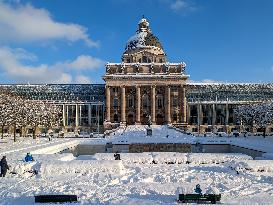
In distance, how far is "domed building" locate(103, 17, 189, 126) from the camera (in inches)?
3735

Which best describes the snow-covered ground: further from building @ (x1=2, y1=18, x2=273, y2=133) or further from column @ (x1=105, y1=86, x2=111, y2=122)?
column @ (x1=105, y1=86, x2=111, y2=122)

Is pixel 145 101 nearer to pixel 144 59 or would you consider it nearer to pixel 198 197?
pixel 144 59

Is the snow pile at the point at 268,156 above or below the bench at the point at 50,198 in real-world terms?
above

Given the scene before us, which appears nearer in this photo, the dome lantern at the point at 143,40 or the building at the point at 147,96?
the building at the point at 147,96

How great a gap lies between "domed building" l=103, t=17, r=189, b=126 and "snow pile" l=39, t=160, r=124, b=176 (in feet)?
225

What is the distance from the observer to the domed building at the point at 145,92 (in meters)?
94.9

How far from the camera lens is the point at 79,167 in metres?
24.6

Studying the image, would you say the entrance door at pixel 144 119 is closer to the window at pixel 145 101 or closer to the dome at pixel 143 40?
A: the window at pixel 145 101

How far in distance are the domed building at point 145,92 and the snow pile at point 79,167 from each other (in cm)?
6868

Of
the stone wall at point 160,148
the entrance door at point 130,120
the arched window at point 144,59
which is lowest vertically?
the stone wall at point 160,148

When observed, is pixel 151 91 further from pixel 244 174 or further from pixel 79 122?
pixel 244 174

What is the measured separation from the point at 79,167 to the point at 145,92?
72827 millimetres

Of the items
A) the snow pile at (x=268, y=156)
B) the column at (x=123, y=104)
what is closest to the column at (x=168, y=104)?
the column at (x=123, y=104)

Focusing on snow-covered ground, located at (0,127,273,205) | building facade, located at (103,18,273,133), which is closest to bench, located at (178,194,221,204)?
snow-covered ground, located at (0,127,273,205)
